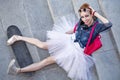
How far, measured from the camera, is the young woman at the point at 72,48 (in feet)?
11.1

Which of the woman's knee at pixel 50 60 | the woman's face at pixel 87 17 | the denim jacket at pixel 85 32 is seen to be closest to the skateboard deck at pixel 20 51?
the woman's knee at pixel 50 60

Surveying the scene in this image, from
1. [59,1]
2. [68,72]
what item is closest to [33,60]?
[68,72]

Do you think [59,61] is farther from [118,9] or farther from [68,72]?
[118,9]

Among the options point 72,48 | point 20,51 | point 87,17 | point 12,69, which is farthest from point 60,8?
point 12,69

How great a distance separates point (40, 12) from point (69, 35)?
0.58 metres

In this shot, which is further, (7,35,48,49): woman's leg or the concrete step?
the concrete step

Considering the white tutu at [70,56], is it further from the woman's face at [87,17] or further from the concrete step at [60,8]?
the concrete step at [60,8]

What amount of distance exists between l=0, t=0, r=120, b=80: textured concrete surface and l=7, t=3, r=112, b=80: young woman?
0.11m

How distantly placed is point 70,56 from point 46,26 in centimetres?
62

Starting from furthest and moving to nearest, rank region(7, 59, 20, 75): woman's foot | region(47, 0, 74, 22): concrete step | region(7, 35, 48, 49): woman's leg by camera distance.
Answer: region(47, 0, 74, 22): concrete step → region(7, 35, 48, 49): woman's leg → region(7, 59, 20, 75): woman's foot

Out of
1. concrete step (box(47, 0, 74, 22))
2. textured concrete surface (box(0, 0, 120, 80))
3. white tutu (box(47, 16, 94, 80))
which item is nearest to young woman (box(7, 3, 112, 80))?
white tutu (box(47, 16, 94, 80))

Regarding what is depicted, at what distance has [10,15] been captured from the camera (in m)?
3.67

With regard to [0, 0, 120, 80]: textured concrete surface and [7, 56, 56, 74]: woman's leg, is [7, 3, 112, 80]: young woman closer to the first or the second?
[7, 56, 56, 74]: woman's leg

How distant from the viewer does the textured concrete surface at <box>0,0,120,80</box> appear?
354cm
